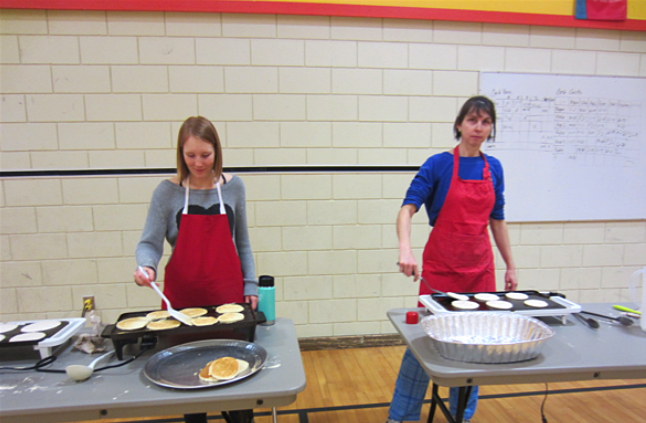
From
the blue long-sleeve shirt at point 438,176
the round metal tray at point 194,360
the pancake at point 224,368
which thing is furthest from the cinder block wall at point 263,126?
the pancake at point 224,368

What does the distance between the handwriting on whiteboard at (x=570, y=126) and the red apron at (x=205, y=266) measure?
2.00 m

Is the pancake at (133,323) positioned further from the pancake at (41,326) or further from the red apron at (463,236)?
the red apron at (463,236)

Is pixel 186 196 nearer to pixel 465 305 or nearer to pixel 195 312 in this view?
pixel 195 312

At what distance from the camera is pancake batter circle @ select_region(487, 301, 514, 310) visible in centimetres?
129

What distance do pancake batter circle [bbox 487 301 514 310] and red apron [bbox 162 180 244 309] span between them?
0.96 metres

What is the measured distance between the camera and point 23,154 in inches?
92.5

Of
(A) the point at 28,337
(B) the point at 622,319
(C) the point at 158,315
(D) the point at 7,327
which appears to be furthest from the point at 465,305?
(D) the point at 7,327

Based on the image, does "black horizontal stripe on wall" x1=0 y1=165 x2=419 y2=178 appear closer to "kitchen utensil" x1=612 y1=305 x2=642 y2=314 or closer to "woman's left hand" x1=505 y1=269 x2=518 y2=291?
"woman's left hand" x1=505 y1=269 x2=518 y2=291

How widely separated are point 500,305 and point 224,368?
3.10ft

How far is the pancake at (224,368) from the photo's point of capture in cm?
95

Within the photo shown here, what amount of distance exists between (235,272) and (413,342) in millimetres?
757

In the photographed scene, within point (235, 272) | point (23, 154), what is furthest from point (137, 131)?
point (235, 272)

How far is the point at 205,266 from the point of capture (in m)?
1.50

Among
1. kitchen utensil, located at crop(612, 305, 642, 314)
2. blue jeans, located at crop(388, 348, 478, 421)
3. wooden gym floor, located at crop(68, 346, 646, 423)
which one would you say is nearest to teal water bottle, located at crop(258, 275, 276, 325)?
blue jeans, located at crop(388, 348, 478, 421)
